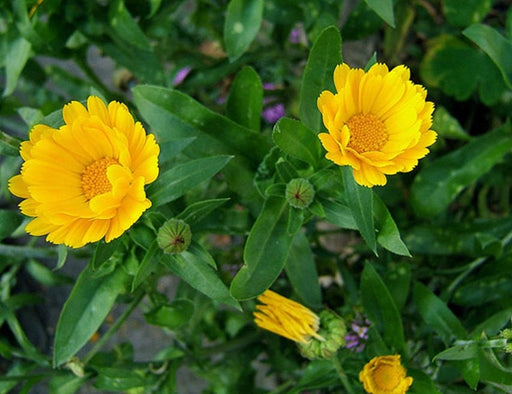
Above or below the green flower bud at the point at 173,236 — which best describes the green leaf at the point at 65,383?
below

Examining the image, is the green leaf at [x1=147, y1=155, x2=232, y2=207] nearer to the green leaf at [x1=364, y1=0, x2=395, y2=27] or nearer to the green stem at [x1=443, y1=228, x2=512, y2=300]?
the green leaf at [x1=364, y1=0, x2=395, y2=27]

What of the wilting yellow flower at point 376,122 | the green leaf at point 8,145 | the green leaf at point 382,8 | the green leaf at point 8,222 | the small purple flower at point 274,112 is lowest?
the small purple flower at point 274,112

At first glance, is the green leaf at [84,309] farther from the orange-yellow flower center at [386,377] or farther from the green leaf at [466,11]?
the green leaf at [466,11]

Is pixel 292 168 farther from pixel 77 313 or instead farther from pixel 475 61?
pixel 475 61

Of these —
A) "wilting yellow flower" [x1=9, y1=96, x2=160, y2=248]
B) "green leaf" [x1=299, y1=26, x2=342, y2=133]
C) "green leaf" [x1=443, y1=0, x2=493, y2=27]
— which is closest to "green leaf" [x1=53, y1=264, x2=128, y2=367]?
"wilting yellow flower" [x1=9, y1=96, x2=160, y2=248]

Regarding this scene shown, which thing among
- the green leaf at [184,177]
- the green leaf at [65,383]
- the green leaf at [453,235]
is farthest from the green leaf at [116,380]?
the green leaf at [453,235]

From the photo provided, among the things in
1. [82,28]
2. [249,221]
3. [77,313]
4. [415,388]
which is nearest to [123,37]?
[82,28]
